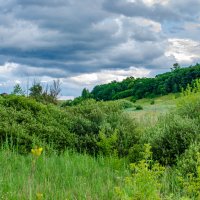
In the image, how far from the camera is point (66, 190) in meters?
9.61

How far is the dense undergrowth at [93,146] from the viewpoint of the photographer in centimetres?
1059

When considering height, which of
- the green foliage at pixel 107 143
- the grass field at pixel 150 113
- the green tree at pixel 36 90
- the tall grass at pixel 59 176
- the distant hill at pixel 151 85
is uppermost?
the distant hill at pixel 151 85

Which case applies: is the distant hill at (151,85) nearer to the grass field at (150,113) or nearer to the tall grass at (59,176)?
the grass field at (150,113)

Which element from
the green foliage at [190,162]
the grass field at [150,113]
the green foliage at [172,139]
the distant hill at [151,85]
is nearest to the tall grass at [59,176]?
the green foliage at [172,139]

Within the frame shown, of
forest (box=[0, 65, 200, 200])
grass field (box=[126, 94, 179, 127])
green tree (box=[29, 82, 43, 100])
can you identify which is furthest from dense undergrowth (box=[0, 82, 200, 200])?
green tree (box=[29, 82, 43, 100])

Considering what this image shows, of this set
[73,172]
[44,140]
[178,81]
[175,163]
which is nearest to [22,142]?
[44,140]

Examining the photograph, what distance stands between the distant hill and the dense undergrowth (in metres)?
93.6

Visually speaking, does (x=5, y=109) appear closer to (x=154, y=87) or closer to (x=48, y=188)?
(x=48, y=188)

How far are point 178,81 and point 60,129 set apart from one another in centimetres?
10215

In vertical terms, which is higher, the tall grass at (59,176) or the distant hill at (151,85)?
the distant hill at (151,85)

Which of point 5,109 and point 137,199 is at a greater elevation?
point 5,109

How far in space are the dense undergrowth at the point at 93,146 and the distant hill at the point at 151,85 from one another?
307 feet

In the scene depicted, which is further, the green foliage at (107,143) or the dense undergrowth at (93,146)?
the green foliage at (107,143)

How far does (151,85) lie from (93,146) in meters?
109
